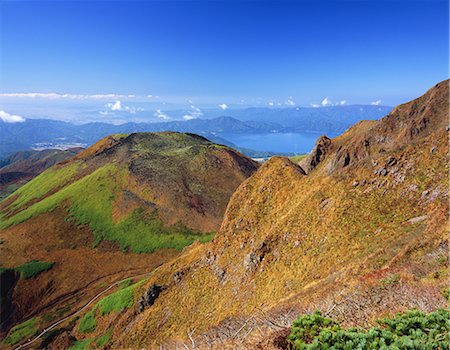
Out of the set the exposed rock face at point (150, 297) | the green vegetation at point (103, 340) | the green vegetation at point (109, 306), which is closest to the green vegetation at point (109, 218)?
the green vegetation at point (109, 306)

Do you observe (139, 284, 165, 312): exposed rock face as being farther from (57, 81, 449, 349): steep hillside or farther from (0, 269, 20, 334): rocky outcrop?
(0, 269, 20, 334): rocky outcrop

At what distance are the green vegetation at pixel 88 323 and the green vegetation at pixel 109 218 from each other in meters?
27.7

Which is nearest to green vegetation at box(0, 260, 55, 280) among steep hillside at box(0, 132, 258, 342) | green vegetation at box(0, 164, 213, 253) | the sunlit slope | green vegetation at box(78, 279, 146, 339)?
steep hillside at box(0, 132, 258, 342)

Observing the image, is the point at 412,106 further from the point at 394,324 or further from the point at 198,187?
the point at 198,187

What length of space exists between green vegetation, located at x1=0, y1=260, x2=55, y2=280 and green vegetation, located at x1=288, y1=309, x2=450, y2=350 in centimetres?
7937

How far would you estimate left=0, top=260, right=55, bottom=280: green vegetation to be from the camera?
68569 millimetres

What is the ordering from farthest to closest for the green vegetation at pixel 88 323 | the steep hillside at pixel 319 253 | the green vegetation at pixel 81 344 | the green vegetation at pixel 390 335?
the green vegetation at pixel 88 323, the green vegetation at pixel 81 344, the steep hillside at pixel 319 253, the green vegetation at pixel 390 335

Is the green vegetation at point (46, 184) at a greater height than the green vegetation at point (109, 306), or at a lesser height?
greater

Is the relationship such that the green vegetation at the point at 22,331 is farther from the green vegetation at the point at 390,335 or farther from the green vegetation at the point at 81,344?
the green vegetation at the point at 390,335

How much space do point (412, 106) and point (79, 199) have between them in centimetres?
9631

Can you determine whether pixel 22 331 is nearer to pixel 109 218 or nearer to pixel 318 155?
pixel 109 218

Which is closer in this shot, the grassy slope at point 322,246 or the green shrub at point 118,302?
the grassy slope at point 322,246

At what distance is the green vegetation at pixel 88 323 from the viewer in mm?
47750

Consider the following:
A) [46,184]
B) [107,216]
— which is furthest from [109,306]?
[46,184]
